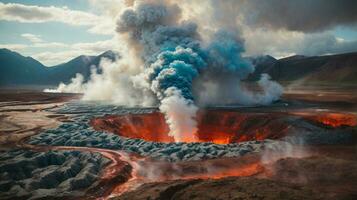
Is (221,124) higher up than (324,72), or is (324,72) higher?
(324,72)

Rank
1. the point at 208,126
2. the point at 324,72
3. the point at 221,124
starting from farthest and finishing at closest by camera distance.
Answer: the point at 324,72, the point at 208,126, the point at 221,124

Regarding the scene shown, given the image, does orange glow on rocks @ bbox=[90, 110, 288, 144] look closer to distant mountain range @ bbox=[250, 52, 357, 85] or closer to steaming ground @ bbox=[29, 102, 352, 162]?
steaming ground @ bbox=[29, 102, 352, 162]

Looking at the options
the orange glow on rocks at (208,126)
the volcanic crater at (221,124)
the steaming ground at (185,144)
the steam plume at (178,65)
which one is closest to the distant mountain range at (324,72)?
the steam plume at (178,65)

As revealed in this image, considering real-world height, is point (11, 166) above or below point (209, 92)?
below

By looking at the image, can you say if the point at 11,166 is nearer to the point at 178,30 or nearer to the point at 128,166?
the point at 128,166

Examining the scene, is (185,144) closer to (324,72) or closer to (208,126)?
(208,126)

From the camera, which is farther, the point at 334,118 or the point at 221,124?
the point at 221,124

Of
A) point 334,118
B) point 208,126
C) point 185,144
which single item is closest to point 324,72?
point 334,118

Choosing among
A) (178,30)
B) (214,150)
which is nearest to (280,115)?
(214,150)
